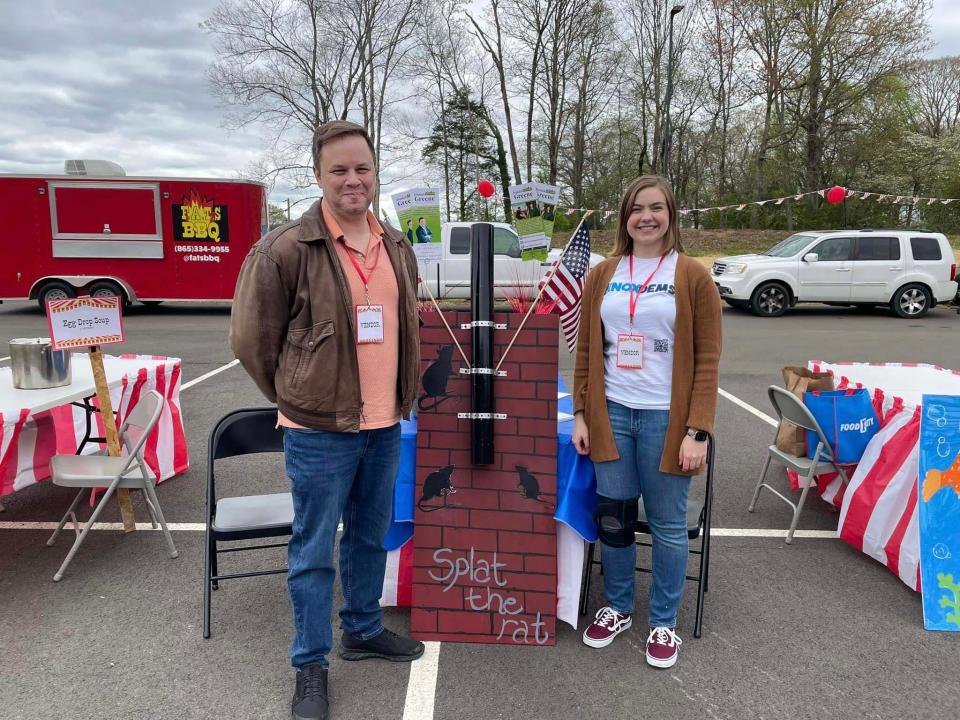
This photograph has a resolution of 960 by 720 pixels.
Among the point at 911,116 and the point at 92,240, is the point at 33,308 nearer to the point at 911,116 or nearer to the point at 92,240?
the point at 92,240

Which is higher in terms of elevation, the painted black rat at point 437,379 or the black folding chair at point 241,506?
the painted black rat at point 437,379

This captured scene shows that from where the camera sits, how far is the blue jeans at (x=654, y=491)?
7.93 feet

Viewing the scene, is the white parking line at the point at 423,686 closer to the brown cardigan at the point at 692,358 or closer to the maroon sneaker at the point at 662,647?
the maroon sneaker at the point at 662,647

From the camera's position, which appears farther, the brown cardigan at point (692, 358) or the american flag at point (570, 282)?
the american flag at point (570, 282)

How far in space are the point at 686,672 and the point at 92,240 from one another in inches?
525

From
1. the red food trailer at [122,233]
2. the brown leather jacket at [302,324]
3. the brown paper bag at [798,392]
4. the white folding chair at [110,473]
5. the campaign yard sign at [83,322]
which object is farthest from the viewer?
the red food trailer at [122,233]

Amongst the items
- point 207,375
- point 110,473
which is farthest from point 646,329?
point 207,375

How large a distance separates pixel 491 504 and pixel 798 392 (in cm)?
227

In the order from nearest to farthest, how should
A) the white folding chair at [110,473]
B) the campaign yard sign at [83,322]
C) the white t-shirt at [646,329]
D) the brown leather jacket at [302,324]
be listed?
the brown leather jacket at [302,324] < the white t-shirt at [646,329] < the white folding chair at [110,473] < the campaign yard sign at [83,322]

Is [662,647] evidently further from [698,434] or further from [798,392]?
[798,392]

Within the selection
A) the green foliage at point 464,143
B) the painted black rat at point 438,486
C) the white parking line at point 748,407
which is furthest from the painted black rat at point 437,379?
the green foliage at point 464,143

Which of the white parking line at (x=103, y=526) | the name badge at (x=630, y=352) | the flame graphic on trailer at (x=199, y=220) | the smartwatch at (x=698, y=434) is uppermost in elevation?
the flame graphic on trailer at (x=199, y=220)

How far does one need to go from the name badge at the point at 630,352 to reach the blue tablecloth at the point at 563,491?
460 mm

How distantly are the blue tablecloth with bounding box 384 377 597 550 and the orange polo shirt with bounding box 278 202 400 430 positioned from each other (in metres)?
0.43
